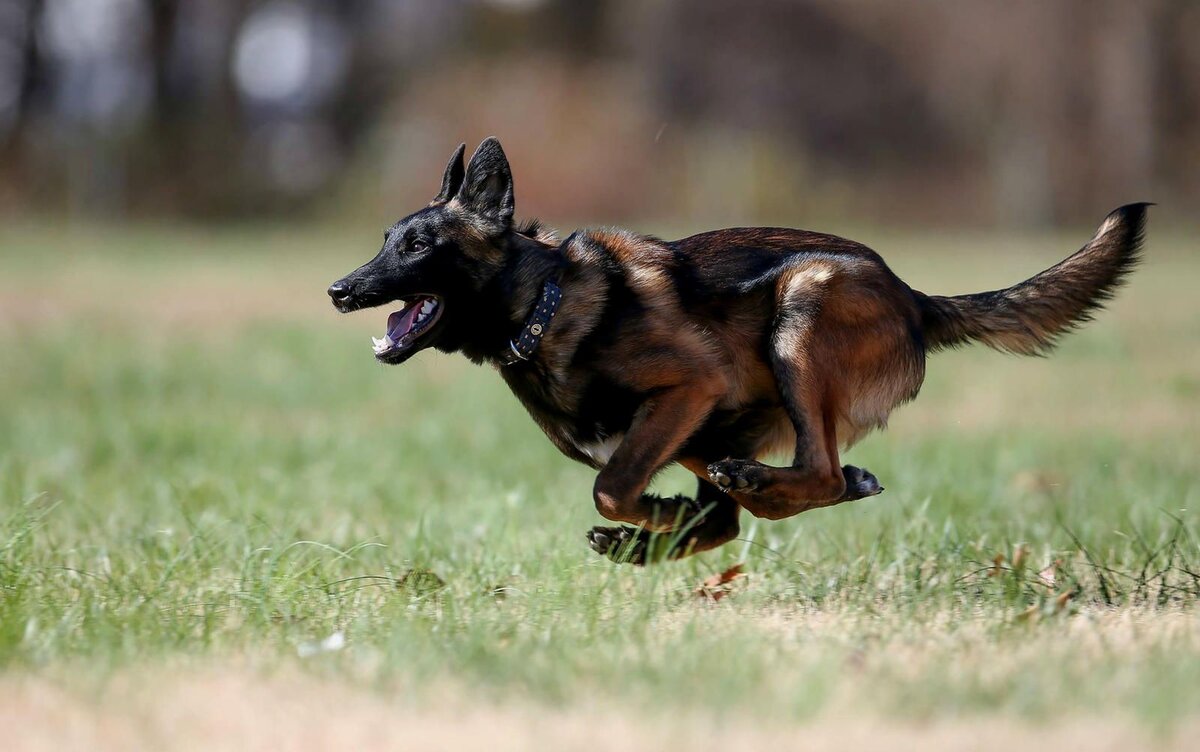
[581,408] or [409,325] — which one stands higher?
[409,325]

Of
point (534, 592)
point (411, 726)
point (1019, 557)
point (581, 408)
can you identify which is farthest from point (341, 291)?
point (1019, 557)

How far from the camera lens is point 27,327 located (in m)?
12.7

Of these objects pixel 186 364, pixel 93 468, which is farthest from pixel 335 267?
pixel 93 468

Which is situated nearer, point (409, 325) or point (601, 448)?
point (409, 325)

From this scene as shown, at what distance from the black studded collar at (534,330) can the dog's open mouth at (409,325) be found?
247mm

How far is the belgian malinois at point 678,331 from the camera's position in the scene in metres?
4.14

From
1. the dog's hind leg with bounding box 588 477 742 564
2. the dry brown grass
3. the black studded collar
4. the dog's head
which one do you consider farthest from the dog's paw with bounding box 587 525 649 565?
the dry brown grass

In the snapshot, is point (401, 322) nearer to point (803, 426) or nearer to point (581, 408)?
point (581, 408)

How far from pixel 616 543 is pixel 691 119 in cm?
2821

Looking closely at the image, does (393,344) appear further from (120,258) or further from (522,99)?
(522,99)

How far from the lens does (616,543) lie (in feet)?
14.5

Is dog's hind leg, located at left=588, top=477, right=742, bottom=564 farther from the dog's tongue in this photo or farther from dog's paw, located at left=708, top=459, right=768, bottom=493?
the dog's tongue

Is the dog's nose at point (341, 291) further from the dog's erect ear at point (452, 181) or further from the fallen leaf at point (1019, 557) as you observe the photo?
the fallen leaf at point (1019, 557)

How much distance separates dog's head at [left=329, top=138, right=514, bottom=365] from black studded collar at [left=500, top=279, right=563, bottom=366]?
0.50 ft
